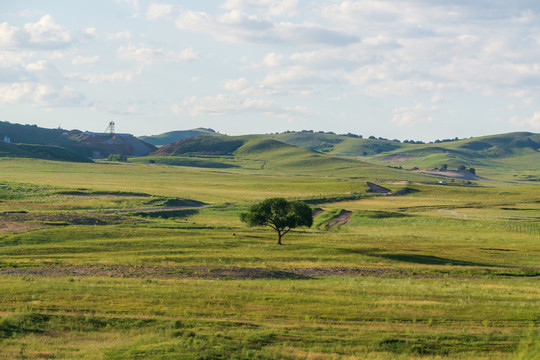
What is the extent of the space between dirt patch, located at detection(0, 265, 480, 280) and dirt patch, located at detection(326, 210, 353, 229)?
47.1 meters

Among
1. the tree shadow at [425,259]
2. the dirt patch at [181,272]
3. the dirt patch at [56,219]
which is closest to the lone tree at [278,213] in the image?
the tree shadow at [425,259]

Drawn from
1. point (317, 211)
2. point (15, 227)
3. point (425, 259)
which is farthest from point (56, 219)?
point (425, 259)

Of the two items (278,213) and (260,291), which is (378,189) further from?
(260,291)

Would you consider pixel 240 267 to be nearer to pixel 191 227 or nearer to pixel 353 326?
pixel 353 326

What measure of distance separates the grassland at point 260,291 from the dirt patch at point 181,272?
17 centimetres

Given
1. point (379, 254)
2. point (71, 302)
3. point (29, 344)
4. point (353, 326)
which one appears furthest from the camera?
point (379, 254)

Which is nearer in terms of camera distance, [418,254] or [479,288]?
[479,288]

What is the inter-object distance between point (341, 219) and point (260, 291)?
70.5 metres

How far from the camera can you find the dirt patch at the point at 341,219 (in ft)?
338

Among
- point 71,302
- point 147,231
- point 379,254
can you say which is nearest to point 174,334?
point 71,302

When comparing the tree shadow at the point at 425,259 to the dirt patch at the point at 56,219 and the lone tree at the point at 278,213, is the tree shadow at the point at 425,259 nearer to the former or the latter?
the lone tree at the point at 278,213

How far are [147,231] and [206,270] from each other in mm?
28797

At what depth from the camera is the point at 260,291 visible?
4031cm

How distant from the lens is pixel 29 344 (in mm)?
26250
